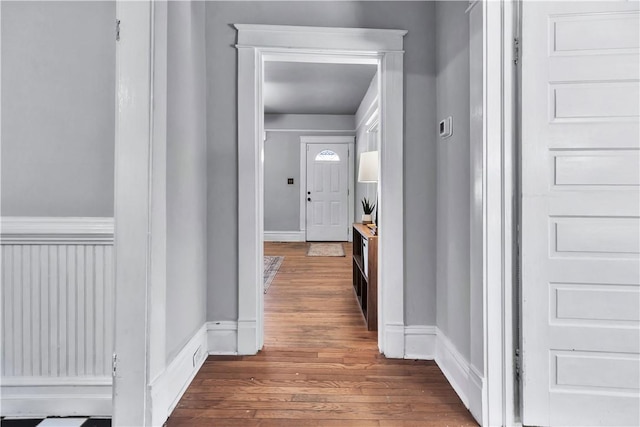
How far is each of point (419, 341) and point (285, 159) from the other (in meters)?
5.52

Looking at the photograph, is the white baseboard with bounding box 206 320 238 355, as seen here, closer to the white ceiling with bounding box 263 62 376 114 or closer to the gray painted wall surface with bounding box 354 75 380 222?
the white ceiling with bounding box 263 62 376 114

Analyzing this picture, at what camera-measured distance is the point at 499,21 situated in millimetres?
1445

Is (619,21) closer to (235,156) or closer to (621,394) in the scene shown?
(621,394)

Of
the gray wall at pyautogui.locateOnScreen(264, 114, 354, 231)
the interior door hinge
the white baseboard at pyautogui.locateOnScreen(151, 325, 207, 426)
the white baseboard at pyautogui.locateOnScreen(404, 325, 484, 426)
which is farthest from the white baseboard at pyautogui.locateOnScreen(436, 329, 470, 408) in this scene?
the gray wall at pyautogui.locateOnScreen(264, 114, 354, 231)

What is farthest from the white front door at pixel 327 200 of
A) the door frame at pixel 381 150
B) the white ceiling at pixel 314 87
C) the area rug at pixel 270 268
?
the door frame at pixel 381 150

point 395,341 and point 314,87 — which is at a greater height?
point 314,87

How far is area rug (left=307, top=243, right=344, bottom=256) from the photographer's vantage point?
5666 millimetres

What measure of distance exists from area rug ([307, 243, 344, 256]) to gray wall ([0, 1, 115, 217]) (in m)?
4.30

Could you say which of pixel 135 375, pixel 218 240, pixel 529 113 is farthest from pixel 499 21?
pixel 135 375

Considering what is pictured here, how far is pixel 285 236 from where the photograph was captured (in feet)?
23.4

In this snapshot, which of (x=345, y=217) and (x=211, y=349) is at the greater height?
(x=345, y=217)

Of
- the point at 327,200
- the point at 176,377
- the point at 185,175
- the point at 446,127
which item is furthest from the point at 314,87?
the point at 176,377

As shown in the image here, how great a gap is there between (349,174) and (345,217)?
2.94ft

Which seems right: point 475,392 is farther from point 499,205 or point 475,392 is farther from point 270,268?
point 270,268
